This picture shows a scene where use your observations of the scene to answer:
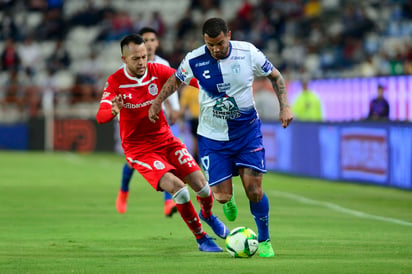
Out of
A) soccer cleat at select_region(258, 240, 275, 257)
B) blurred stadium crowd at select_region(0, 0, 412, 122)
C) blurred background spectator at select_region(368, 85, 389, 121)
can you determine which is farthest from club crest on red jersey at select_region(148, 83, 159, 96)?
blurred stadium crowd at select_region(0, 0, 412, 122)

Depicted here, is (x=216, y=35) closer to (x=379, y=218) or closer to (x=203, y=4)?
(x=379, y=218)

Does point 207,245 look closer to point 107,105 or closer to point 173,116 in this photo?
point 107,105

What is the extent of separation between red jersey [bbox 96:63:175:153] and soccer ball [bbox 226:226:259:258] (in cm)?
159

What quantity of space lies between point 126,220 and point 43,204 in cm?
273

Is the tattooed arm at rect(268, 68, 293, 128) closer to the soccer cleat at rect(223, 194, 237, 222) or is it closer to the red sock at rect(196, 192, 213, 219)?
the soccer cleat at rect(223, 194, 237, 222)

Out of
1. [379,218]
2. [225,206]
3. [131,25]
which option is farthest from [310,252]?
[131,25]

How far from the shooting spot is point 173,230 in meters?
11.1

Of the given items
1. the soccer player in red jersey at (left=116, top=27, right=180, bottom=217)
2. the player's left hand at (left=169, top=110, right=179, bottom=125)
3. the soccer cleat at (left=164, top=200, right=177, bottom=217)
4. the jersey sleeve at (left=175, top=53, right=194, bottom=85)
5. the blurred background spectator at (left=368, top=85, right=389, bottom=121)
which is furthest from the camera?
the blurred background spectator at (left=368, top=85, right=389, bottom=121)

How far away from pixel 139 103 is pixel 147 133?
343 millimetres

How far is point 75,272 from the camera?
7.67 metres

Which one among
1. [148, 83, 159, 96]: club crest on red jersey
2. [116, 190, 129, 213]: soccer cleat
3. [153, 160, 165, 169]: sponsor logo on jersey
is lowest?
[116, 190, 129, 213]: soccer cleat

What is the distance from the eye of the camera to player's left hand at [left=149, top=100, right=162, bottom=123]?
29.4 ft

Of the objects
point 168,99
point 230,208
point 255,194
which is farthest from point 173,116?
point 255,194

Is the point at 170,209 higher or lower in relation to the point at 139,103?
lower
